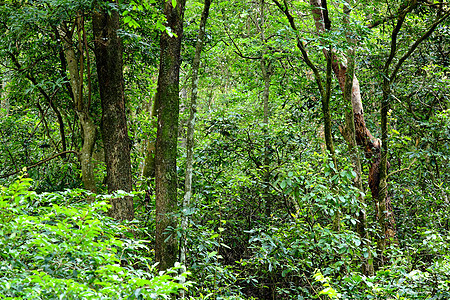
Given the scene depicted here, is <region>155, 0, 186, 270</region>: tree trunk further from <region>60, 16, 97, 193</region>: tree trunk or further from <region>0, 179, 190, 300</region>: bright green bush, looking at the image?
<region>0, 179, 190, 300</region>: bright green bush

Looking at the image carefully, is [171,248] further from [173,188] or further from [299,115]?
[299,115]

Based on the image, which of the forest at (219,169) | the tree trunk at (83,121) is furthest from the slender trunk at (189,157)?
the tree trunk at (83,121)

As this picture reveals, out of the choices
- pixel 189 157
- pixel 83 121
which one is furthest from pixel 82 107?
pixel 189 157

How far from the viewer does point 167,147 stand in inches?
203

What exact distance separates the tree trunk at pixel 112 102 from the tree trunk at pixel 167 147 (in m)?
0.57

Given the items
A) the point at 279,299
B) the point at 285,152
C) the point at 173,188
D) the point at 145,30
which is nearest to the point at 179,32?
the point at 145,30

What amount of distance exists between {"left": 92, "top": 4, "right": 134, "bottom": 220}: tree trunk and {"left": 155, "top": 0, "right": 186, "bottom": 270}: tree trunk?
1.88 feet

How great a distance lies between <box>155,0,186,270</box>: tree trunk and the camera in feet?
15.9

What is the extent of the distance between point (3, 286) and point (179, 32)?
13.9ft

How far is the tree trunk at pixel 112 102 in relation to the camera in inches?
209

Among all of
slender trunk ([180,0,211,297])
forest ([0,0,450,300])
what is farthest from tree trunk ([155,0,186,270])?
slender trunk ([180,0,211,297])

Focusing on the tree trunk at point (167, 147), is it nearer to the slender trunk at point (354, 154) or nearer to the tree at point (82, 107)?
the tree at point (82, 107)

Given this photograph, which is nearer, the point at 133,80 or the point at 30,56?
the point at 30,56

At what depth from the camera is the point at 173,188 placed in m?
5.06
